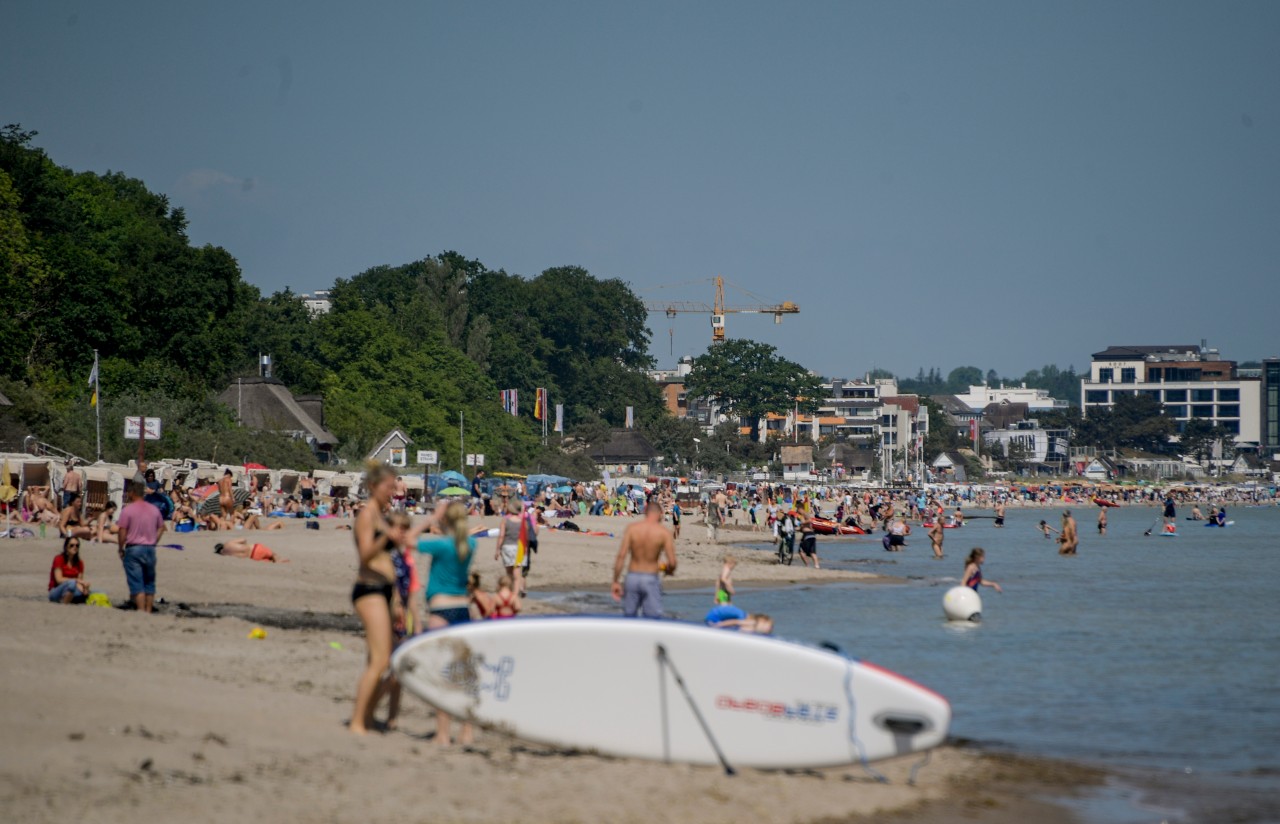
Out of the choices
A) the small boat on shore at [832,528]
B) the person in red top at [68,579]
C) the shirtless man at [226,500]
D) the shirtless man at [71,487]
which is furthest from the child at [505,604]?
the small boat on shore at [832,528]

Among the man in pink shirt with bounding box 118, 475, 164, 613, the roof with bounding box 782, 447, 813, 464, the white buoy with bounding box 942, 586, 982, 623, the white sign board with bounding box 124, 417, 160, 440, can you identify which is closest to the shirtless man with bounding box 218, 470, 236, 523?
the white sign board with bounding box 124, 417, 160, 440

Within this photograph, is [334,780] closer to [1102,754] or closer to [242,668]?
[242,668]

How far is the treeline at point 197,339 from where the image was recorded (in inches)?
1714

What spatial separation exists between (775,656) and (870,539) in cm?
4360

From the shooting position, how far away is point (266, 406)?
5941 centimetres

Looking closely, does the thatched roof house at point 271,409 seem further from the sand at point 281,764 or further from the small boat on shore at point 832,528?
the sand at point 281,764

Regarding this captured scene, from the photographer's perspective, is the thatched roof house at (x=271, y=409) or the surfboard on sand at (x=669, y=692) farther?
the thatched roof house at (x=271, y=409)

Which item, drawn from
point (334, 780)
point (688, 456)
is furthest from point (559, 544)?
point (688, 456)

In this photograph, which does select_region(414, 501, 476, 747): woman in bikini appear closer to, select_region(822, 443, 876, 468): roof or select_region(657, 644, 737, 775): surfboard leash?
select_region(657, 644, 737, 775): surfboard leash

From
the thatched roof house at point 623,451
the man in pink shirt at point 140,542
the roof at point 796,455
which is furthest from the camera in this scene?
the roof at point 796,455

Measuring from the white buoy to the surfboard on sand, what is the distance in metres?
12.0

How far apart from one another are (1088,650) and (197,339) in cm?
4272

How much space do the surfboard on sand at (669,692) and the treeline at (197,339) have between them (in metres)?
31.8

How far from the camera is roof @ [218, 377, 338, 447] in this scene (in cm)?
5875
